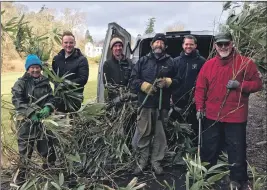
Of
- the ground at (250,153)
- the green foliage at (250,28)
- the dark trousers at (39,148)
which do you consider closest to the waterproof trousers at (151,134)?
the ground at (250,153)

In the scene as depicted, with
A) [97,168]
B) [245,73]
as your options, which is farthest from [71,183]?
[245,73]

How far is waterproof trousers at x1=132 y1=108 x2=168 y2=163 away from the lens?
532 cm

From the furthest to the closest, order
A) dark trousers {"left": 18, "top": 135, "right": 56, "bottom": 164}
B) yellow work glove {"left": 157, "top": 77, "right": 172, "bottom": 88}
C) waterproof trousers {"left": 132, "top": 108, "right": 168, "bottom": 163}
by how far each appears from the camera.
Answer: waterproof trousers {"left": 132, "top": 108, "right": 168, "bottom": 163}
yellow work glove {"left": 157, "top": 77, "right": 172, "bottom": 88}
dark trousers {"left": 18, "top": 135, "right": 56, "bottom": 164}

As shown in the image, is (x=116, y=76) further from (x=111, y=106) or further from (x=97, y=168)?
(x=97, y=168)

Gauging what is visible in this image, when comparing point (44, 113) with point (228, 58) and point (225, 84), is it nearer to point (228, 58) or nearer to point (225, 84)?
point (225, 84)

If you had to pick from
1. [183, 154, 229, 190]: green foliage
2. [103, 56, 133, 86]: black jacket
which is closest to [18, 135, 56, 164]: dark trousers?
[103, 56, 133, 86]: black jacket

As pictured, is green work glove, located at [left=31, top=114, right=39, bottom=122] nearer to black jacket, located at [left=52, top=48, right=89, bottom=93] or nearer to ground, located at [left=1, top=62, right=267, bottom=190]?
ground, located at [left=1, top=62, right=267, bottom=190]

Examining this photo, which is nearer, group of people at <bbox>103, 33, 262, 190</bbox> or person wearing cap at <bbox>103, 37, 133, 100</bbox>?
group of people at <bbox>103, 33, 262, 190</bbox>

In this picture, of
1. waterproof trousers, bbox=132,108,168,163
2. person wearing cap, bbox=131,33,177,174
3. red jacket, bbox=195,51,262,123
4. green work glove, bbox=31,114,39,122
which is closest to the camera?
red jacket, bbox=195,51,262,123

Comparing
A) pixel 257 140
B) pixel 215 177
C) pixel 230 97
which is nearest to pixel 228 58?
pixel 230 97

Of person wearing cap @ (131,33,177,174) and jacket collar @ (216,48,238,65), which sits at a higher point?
jacket collar @ (216,48,238,65)

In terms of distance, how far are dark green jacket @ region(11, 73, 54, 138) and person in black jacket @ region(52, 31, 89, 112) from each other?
630 millimetres

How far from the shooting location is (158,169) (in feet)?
17.1

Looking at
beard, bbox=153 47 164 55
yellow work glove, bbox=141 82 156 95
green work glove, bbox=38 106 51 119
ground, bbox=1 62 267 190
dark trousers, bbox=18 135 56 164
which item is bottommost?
ground, bbox=1 62 267 190
